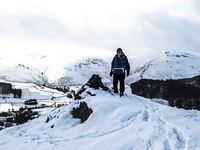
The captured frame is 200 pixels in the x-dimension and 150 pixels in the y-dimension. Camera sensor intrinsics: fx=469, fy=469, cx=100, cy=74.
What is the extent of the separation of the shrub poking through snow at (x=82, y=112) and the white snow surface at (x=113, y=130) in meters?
0.23

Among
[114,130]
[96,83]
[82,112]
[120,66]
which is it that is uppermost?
[120,66]

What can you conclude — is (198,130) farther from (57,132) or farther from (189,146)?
(57,132)

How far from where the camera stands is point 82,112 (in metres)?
22.2

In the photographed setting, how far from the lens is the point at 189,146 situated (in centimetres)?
1427

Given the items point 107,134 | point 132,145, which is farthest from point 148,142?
point 107,134

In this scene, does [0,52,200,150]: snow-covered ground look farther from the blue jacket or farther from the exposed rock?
the exposed rock

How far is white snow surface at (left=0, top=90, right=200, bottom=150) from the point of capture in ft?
50.2

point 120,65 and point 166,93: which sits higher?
point 120,65

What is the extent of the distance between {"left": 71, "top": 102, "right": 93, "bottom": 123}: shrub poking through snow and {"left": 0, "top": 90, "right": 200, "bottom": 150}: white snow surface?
8.9 inches

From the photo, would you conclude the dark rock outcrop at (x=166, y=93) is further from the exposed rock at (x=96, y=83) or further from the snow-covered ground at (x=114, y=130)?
the snow-covered ground at (x=114, y=130)

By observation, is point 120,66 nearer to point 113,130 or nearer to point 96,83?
point 96,83

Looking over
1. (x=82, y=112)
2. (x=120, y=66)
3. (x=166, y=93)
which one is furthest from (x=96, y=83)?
(x=166, y=93)

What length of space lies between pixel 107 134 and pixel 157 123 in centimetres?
192

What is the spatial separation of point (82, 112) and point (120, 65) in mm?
4596
